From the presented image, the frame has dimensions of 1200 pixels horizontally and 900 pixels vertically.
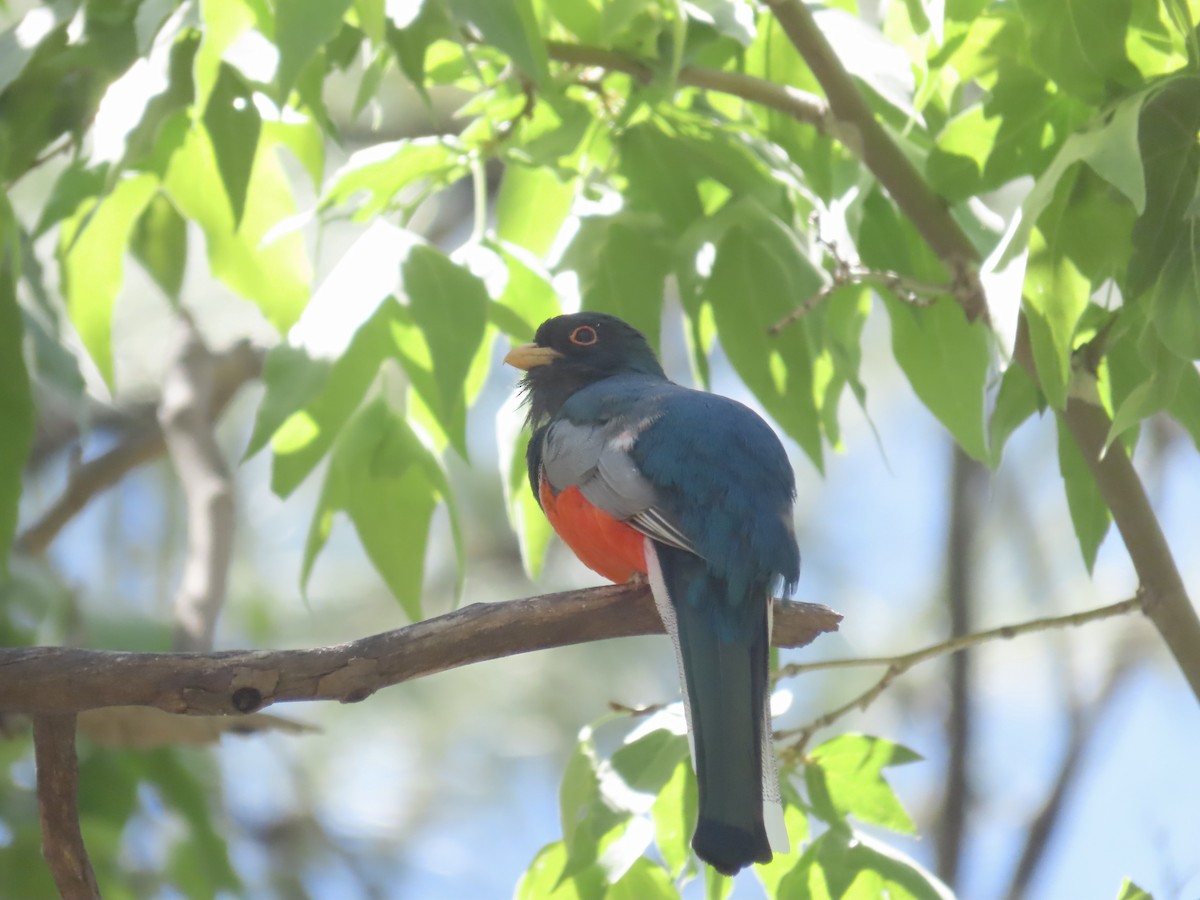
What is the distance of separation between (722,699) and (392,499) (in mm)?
894

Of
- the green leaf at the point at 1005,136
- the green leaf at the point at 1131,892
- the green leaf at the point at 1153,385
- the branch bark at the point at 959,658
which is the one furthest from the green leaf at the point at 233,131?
the branch bark at the point at 959,658

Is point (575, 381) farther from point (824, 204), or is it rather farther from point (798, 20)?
point (798, 20)

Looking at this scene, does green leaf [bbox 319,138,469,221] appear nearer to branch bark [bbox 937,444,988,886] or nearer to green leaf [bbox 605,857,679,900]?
green leaf [bbox 605,857,679,900]

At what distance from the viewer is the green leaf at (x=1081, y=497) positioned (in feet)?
9.46

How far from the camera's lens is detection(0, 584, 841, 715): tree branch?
2344 millimetres

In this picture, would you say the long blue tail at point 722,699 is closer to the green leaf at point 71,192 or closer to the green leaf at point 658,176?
the green leaf at point 658,176

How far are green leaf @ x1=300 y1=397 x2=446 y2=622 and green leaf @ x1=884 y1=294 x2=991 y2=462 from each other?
3.30ft

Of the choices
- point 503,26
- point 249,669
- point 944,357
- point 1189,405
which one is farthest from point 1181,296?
point 249,669

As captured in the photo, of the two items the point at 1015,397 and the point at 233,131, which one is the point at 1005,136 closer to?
the point at 1015,397

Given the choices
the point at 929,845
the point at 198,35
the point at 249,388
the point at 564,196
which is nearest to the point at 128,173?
the point at 198,35

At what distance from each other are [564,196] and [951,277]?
104cm

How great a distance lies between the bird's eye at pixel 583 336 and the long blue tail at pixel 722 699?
115 cm

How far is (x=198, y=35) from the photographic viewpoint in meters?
2.98

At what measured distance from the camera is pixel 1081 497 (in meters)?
2.89
